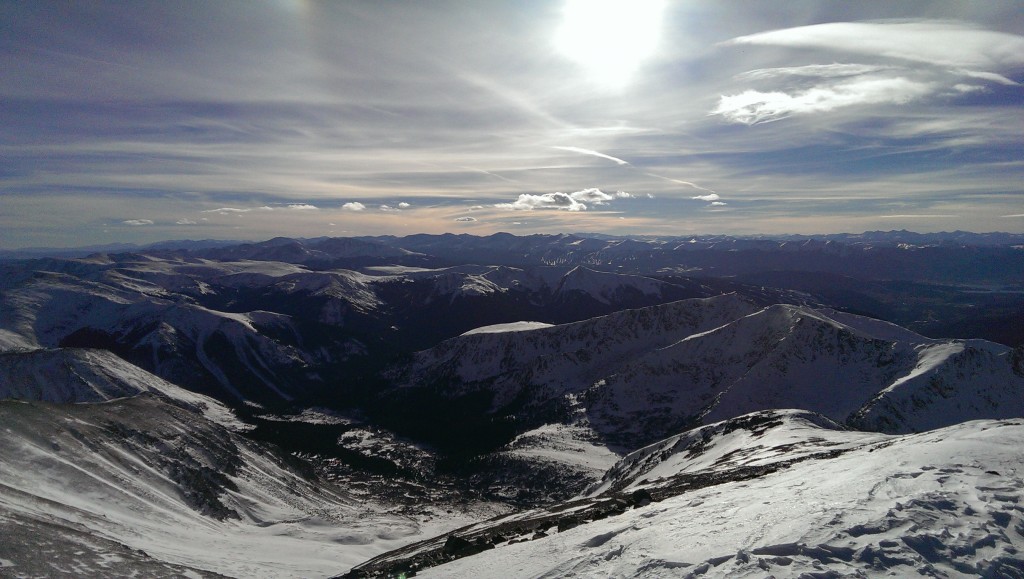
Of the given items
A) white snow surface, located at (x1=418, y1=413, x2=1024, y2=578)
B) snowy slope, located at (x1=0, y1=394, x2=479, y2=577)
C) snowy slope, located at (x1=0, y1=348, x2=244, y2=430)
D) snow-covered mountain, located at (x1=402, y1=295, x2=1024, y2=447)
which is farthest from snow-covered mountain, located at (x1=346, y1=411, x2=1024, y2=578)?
snowy slope, located at (x1=0, y1=348, x2=244, y2=430)

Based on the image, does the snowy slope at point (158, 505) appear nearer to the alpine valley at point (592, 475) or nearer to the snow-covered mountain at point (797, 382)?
the alpine valley at point (592, 475)

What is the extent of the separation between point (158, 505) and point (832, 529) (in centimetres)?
7903

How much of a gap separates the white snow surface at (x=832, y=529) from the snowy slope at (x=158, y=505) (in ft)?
93.5

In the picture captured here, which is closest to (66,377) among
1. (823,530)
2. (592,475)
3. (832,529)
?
(592,475)

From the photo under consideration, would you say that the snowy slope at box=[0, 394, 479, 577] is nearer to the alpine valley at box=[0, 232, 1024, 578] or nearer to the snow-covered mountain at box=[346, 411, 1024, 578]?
the alpine valley at box=[0, 232, 1024, 578]

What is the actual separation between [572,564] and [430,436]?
17491 cm

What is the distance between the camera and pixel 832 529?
741 inches

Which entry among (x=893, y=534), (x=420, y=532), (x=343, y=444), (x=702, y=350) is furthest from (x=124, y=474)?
(x=702, y=350)

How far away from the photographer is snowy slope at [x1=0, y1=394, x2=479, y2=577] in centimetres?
3878

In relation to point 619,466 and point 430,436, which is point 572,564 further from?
point 430,436

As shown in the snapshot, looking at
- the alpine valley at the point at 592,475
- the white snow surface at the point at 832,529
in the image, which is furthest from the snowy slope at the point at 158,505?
the white snow surface at the point at 832,529

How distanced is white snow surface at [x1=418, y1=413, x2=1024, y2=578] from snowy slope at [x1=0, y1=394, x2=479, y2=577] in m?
28.5

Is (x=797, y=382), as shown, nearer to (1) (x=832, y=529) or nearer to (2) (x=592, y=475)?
(2) (x=592, y=475)

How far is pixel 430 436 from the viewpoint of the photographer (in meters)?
189
